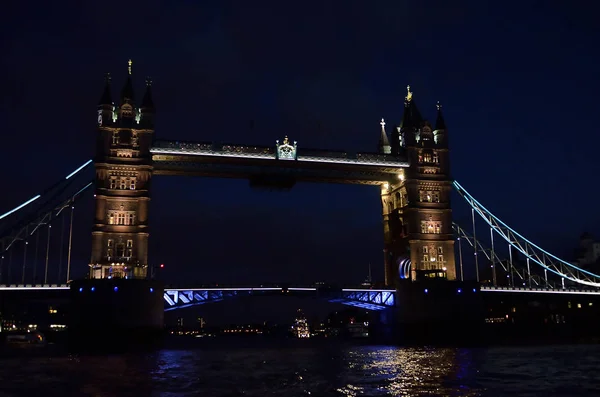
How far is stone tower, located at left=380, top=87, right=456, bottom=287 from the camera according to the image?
79.6 metres

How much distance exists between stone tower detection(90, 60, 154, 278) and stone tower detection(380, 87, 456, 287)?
30.4 metres

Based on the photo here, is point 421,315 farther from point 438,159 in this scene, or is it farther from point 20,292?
point 20,292

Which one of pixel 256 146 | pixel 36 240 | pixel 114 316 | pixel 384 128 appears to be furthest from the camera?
pixel 384 128

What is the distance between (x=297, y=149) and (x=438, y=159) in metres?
19.2

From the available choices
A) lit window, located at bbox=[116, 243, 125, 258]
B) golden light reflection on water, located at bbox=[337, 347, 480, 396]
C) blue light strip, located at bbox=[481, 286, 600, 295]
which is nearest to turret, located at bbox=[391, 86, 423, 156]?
blue light strip, located at bbox=[481, 286, 600, 295]

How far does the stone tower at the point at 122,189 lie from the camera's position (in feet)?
225

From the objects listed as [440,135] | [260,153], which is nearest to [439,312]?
[440,135]

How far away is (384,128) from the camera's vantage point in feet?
301

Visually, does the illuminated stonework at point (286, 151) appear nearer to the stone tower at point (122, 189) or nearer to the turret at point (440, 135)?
the stone tower at point (122, 189)

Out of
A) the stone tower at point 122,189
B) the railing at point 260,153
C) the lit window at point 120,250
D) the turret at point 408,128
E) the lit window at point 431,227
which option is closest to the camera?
the stone tower at point 122,189

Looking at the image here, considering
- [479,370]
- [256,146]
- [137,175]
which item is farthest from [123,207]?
[479,370]

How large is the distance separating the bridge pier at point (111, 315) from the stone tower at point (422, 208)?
2981 centimetres

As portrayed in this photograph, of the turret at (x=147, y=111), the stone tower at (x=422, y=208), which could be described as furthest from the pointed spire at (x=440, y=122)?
the turret at (x=147, y=111)

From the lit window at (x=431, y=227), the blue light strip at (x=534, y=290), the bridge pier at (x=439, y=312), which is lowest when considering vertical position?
the bridge pier at (x=439, y=312)
